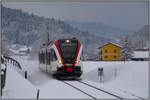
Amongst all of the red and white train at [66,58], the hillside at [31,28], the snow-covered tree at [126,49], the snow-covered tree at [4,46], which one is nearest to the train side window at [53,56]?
the red and white train at [66,58]

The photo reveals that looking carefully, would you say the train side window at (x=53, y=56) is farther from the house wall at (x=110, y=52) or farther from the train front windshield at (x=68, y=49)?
the house wall at (x=110, y=52)

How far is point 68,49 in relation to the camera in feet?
71.1

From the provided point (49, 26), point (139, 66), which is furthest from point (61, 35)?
point (139, 66)

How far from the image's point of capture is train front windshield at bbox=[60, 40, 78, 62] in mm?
21484

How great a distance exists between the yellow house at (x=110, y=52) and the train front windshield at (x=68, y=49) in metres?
39.0

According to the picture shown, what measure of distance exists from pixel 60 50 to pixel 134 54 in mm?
53547

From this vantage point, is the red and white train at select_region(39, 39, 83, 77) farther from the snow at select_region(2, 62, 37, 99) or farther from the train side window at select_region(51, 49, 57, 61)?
the snow at select_region(2, 62, 37, 99)

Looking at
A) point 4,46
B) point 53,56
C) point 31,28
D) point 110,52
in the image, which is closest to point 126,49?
point 110,52

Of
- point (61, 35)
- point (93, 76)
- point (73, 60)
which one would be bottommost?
point (93, 76)

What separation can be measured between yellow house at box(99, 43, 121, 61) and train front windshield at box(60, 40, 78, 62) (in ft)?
128

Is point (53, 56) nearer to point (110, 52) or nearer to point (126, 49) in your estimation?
point (110, 52)

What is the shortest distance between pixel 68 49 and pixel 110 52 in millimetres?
41215

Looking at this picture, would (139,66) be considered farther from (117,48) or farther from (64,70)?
(117,48)

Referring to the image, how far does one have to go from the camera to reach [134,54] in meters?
72.7
